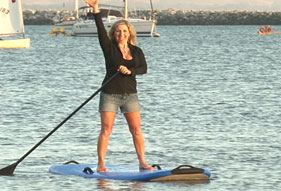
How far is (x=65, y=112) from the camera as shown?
21453mm

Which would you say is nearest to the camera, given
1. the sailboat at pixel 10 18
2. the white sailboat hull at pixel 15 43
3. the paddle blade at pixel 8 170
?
the paddle blade at pixel 8 170

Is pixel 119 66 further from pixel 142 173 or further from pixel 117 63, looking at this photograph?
pixel 142 173

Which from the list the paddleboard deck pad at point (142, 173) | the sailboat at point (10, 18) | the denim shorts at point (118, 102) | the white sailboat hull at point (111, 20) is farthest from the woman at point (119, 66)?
the white sailboat hull at point (111, 20)

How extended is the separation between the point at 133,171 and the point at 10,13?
45.5 metres

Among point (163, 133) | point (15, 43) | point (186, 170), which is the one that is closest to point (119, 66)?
point (186, 170)

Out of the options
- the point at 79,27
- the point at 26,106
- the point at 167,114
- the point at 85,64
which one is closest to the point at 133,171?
the point at 167,114

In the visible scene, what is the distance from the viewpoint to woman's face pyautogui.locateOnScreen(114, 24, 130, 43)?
11719mm

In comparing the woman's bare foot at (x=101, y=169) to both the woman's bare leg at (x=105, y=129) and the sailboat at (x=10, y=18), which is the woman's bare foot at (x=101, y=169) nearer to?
the woman's bare leg at (x=105, y=129)

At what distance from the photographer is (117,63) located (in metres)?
11.8

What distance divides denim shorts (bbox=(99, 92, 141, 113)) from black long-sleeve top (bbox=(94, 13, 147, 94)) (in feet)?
0.16

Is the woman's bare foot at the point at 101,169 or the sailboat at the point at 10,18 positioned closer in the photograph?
the woman's bare foot at the point at 101,169

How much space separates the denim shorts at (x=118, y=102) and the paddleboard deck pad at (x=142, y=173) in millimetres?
823

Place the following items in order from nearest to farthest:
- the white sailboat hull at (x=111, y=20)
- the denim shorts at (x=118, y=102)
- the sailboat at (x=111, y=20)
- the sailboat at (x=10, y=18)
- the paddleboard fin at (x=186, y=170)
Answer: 1. the denim shorts at (x=118, y=102)
2. the paddleboard fin at (x=186, y=170)
3. the sailboat at (x=10, y=18)
4. the sailboat at (x=111, y=20)
5. the white sailboat hull at (x=111, y=20)

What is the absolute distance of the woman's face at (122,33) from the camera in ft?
38.4
